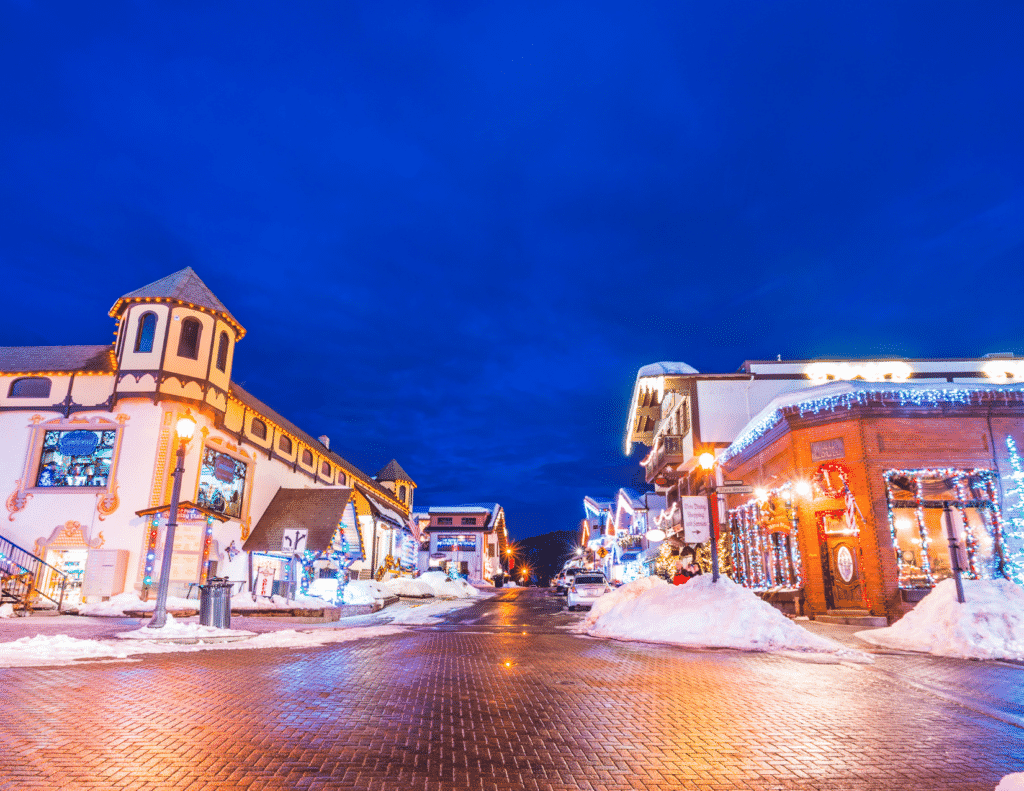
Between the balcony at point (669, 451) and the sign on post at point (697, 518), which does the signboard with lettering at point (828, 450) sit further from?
the balcony at point (669, 451)

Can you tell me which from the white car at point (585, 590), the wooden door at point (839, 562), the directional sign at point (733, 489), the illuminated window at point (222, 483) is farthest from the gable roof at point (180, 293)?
the wooden door at point (839, 562)

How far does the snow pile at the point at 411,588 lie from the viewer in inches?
1431

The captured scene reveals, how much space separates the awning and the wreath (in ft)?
63.4

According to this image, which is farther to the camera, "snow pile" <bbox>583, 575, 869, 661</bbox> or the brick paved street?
"snow pile" <bbox>583, 575, 869, 661</bbox>

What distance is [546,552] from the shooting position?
18075cm

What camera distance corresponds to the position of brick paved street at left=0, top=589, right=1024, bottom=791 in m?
4.21

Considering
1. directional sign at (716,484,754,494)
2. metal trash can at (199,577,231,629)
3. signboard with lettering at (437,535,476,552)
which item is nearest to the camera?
metal trash can at (199,577,231,629)

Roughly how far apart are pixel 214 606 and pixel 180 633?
4.27ft

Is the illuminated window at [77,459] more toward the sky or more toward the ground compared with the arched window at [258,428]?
more toward the ground

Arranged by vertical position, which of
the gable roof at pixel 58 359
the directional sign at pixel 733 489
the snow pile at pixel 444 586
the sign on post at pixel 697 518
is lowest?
the snow pile at pixel 444 586

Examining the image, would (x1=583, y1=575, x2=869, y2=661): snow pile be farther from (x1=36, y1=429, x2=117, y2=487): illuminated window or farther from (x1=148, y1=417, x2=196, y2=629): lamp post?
(x1=36, y1=429, x2=117, y2=487): illuminated window

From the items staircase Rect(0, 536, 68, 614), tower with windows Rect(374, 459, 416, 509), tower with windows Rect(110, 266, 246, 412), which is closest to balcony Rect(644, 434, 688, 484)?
tower with windows Rect(110, 266, 246, 412)

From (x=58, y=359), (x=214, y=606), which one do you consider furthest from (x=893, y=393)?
(x=58, y=359)

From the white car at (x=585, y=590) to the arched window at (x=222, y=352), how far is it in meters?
17.6
